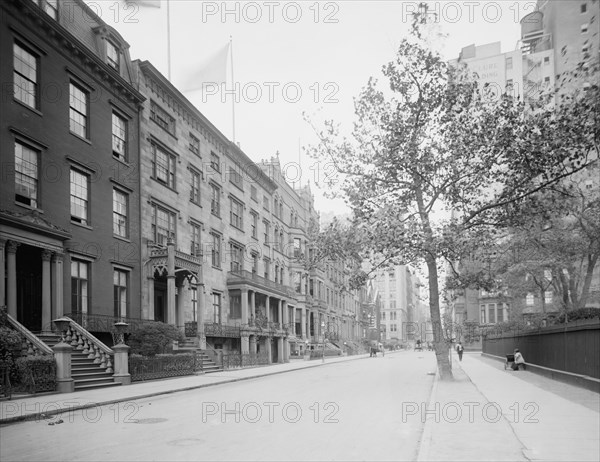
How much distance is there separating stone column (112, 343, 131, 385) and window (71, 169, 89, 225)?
6.44m

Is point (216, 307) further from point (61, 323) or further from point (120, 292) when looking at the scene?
point (61, 323)

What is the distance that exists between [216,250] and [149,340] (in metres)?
14.9

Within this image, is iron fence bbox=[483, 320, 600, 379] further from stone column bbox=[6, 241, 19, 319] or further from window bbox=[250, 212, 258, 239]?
window bbox=[250, 212, 258, 239]

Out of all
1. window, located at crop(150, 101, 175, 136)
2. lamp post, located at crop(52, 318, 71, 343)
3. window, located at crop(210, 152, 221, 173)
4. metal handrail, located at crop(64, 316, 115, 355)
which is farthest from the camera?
window, located at crop(210, 152, 221, 173)

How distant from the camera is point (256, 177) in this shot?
4881 cm

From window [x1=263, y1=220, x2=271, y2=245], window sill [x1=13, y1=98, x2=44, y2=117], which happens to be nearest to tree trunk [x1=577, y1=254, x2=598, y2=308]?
window sill [x1=13, y1=98, x2=44, y2=117]

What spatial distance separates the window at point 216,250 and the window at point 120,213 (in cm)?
1075

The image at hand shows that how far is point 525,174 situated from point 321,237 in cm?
826

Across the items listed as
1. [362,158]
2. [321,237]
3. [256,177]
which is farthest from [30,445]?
[256,177]

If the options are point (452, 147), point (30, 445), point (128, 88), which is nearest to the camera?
point (30, 445)

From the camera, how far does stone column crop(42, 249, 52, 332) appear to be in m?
Result: 21.0

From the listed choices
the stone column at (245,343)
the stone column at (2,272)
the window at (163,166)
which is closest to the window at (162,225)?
the window at (163,166)

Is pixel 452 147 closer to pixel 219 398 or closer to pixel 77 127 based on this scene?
pixel 219 398

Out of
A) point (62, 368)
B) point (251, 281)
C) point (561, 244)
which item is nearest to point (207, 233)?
point (251, 281)
